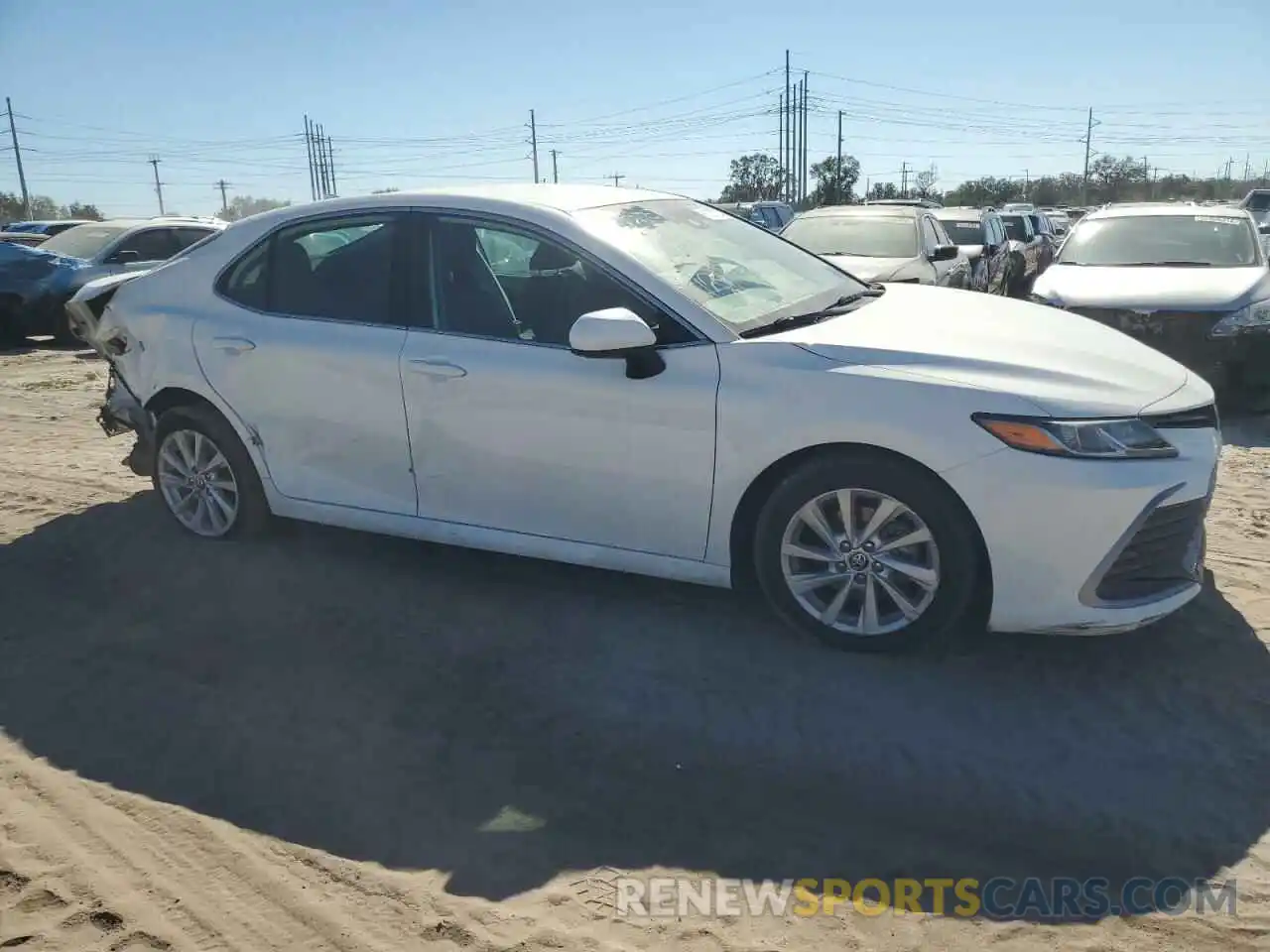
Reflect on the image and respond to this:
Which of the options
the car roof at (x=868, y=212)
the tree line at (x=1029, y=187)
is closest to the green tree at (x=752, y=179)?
the tree line at (x=1029, y=187)

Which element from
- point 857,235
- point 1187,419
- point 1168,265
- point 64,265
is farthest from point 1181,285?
point 64,265

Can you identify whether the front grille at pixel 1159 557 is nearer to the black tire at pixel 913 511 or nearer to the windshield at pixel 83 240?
the black tire at pixel 913 511

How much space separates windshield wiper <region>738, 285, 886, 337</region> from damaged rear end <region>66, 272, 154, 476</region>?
318cm

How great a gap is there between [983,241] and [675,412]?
12.9 meters

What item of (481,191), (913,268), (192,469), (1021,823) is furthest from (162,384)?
(913,268)

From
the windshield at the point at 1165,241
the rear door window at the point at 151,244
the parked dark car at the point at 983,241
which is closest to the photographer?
the windshield at the point at 1165,241

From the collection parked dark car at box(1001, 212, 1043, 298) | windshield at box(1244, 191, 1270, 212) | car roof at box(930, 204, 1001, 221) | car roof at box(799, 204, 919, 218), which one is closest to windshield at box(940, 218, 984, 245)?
car roof at box(930, 204, 1001, 221)

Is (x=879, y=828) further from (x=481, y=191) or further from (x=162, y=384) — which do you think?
(x=162, y=384)

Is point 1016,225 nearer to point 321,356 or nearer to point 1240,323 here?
point 1240,323

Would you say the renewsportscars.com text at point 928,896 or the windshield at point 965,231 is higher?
the windshield at point 965,231

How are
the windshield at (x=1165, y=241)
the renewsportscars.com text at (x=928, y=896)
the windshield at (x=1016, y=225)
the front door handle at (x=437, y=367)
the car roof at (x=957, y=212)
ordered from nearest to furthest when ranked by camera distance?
1. the renewsportscars.com text at (x=928, y=896)
2. the front door handle at (x=437, y=367)
3. the windshield at (x=1165, y=241)
4. the car roof at (x=957, y=212)
5. the windshield at (x=1016, y=225)

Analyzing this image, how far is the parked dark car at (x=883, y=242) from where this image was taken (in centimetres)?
975

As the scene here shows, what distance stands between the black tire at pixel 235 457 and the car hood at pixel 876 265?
600 cm

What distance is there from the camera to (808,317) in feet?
13.6
